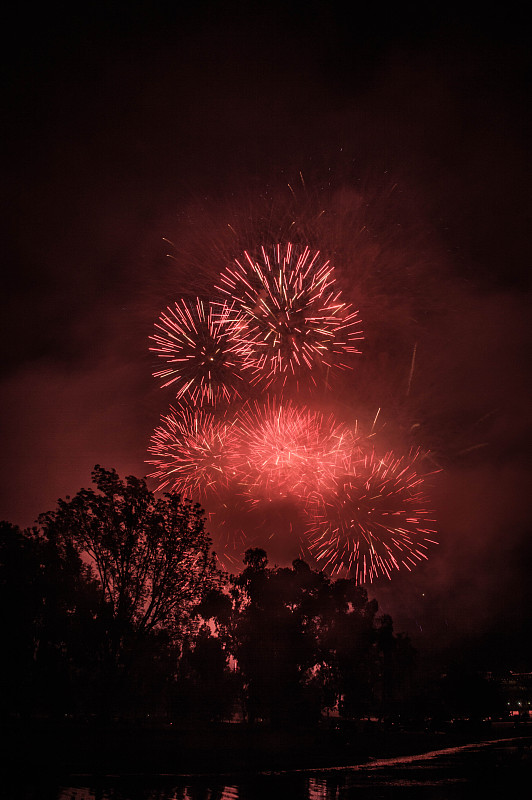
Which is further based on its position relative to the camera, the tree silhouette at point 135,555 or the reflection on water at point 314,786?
the tree silhouette at point 135,555

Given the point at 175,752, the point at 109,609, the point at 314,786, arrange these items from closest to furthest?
the point at 314,786 < the point at 175,752 < the point at 109,609

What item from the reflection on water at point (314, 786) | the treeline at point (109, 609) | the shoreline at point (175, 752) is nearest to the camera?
the reflection on water at point (314, 786)

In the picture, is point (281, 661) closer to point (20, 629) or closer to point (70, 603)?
point (70, 603)

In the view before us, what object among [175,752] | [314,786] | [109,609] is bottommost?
[314,786]

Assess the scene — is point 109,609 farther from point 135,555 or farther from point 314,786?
point 314,786

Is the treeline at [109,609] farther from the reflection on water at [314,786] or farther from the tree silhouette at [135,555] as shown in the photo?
the reflection on water at [314,786]

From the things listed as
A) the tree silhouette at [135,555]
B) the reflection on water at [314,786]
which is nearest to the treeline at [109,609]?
the tree silhouette at [135,555]

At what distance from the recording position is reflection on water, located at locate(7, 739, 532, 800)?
49.9 ft

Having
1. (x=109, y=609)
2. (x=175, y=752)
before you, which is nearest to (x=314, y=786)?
(x=175, y=752)

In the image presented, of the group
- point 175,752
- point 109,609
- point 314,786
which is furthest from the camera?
point 109,609

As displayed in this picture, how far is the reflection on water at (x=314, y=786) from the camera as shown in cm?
1522

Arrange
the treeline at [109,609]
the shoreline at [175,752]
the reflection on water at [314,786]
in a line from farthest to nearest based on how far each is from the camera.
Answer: the treeline at [109,609] → the shoreline at [175,752] → the reflection on water at [314,786]

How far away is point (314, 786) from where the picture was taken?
18.1 metres

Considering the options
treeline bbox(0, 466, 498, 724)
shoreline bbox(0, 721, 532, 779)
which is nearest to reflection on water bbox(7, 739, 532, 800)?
shoreline bbox(0, 721, 532, 779)
